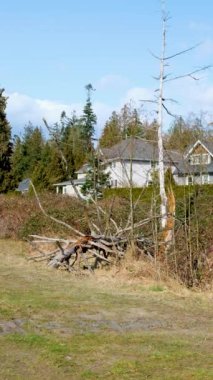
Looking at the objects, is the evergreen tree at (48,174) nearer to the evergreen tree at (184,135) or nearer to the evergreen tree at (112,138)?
the evergreen tree at (112,138)

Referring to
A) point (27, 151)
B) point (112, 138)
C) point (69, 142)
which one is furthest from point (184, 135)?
point (27, 151)

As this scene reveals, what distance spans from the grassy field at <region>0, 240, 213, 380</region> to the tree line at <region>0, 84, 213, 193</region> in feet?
13.7

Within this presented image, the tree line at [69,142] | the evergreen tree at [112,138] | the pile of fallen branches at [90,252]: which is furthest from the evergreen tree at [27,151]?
the pile of fallen branches at [90,252]

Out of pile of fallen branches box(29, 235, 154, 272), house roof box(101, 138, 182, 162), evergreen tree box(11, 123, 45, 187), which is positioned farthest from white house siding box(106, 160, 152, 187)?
evergreen tree box(11, 123, 45, 187)

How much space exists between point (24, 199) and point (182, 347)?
17.5 metres

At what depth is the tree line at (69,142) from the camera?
15.6 metres

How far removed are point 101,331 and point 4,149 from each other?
134 ft

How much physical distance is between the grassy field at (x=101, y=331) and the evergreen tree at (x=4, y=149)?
34.3 metres

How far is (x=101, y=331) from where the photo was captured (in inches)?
290

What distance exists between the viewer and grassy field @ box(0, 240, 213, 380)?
565 centimetres

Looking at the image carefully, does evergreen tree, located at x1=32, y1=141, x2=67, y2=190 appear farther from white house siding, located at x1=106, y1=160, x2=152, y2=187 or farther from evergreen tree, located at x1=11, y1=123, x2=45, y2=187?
white house siding, located at x1=106, y1=160, x2=152, y2=187

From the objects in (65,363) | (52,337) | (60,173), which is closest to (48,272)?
(52,337)

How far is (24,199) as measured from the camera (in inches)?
925

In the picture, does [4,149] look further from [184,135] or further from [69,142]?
[184,135]
